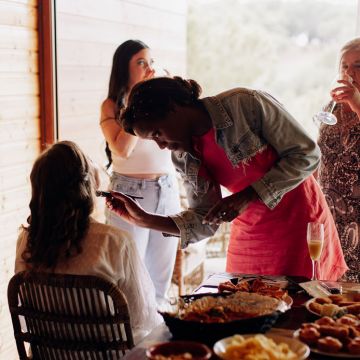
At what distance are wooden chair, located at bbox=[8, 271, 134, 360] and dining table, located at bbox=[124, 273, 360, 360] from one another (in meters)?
0.13

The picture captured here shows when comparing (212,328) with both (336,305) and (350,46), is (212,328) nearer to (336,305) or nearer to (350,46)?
(336,305)

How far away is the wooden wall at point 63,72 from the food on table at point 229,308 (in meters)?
1.71

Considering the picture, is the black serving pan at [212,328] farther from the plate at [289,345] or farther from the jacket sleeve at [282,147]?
the jacket sleeve at [282,147]

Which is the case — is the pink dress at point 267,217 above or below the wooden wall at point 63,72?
below

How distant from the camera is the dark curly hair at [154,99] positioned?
1.95m

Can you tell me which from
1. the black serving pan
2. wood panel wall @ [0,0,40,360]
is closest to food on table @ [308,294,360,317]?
the black serving pan

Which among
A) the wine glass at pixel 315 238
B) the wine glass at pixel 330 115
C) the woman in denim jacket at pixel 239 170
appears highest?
the wine glass at pixel 330 115

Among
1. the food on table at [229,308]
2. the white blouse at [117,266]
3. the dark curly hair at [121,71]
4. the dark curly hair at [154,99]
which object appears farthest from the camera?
the dark curly hair at [121,71]

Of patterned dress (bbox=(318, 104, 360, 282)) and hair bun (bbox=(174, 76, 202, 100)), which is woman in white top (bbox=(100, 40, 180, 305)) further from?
hair bun (bbox=(174, 76, 202, 100))

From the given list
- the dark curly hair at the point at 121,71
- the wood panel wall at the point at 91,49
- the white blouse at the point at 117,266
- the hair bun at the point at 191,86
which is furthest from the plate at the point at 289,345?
the wood panel wall at the point at 91,49

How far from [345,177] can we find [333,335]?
4.17 feet

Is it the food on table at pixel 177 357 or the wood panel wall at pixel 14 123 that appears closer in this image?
the food on table at pixel 177 357

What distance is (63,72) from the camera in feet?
11.5

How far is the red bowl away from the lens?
1316 millimetres
